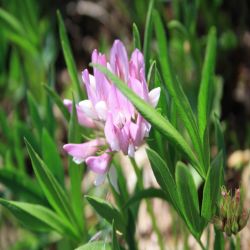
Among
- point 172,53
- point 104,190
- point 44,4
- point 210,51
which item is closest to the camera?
point 210,51

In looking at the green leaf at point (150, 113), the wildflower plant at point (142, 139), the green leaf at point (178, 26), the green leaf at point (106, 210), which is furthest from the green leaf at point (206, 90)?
the green leaf at point (178, 26)

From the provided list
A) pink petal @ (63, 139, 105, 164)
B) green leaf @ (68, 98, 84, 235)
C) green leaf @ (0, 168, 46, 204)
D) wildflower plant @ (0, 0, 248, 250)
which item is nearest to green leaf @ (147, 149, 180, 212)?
wildflower plant @ (0, 0, 248, 250)

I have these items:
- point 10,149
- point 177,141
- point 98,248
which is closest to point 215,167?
point 177,141

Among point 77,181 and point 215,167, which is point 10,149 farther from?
point 215,167

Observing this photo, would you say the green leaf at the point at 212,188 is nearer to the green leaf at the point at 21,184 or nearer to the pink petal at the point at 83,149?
the pink petal at the point at 83,149

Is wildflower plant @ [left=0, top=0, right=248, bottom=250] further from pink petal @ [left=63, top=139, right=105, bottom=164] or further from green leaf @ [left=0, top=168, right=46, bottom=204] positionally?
green leaf @ [left=0, top=168, right=46, bottom=204]

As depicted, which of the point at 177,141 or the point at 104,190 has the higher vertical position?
the point at 177,141

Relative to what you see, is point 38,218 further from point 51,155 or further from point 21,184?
point 21,184
